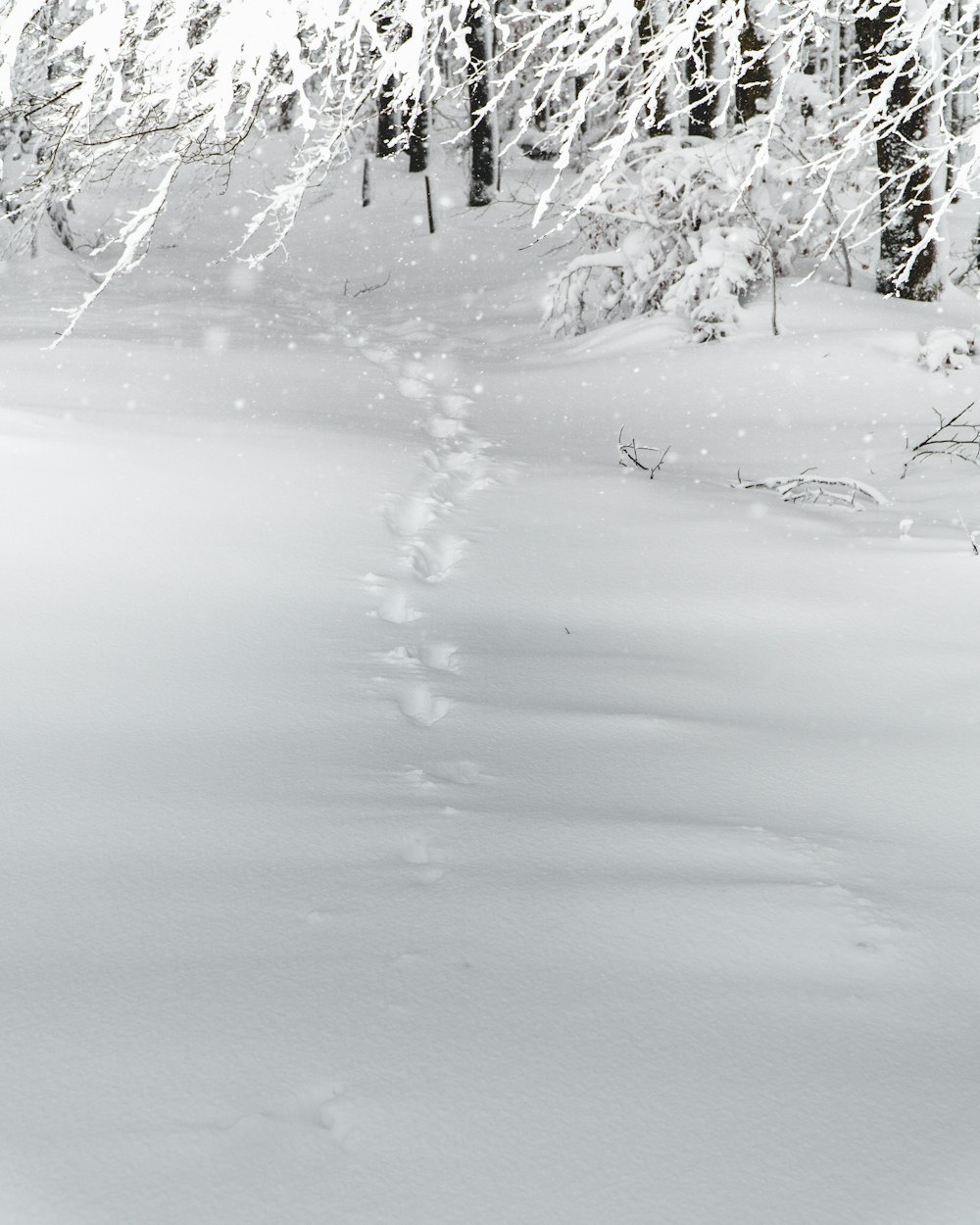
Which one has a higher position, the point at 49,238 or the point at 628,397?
the point at 49,238

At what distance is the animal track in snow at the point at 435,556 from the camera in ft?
13.2

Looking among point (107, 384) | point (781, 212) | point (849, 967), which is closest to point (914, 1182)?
point (849, 967)

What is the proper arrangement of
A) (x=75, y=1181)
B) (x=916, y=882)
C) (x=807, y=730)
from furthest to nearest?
(x=807, y=730), (x=916, y=882), (x=75, y=1181)

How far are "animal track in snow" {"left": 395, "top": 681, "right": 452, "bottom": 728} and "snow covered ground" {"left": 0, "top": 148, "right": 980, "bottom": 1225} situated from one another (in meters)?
0.02

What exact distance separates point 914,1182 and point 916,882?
0.81m

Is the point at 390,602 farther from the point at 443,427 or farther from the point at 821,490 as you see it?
the point at 443,427

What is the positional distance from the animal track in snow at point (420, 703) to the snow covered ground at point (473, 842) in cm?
2

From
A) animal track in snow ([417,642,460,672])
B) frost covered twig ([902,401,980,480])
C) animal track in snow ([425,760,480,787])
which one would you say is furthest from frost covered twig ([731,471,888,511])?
animal track in snow ([425,760,480,787])

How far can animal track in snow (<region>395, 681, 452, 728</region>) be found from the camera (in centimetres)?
272

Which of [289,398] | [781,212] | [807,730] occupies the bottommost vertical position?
[807,730]

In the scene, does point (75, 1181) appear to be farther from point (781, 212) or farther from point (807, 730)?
point (781, 212)

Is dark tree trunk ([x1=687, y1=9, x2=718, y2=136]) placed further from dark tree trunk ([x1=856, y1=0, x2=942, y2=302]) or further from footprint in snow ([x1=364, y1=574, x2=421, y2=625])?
footprint in snow ([x1=364, y1=574, x2=421, y2=625])

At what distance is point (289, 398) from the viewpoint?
7043 millimetres

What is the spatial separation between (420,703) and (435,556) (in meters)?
1.52
